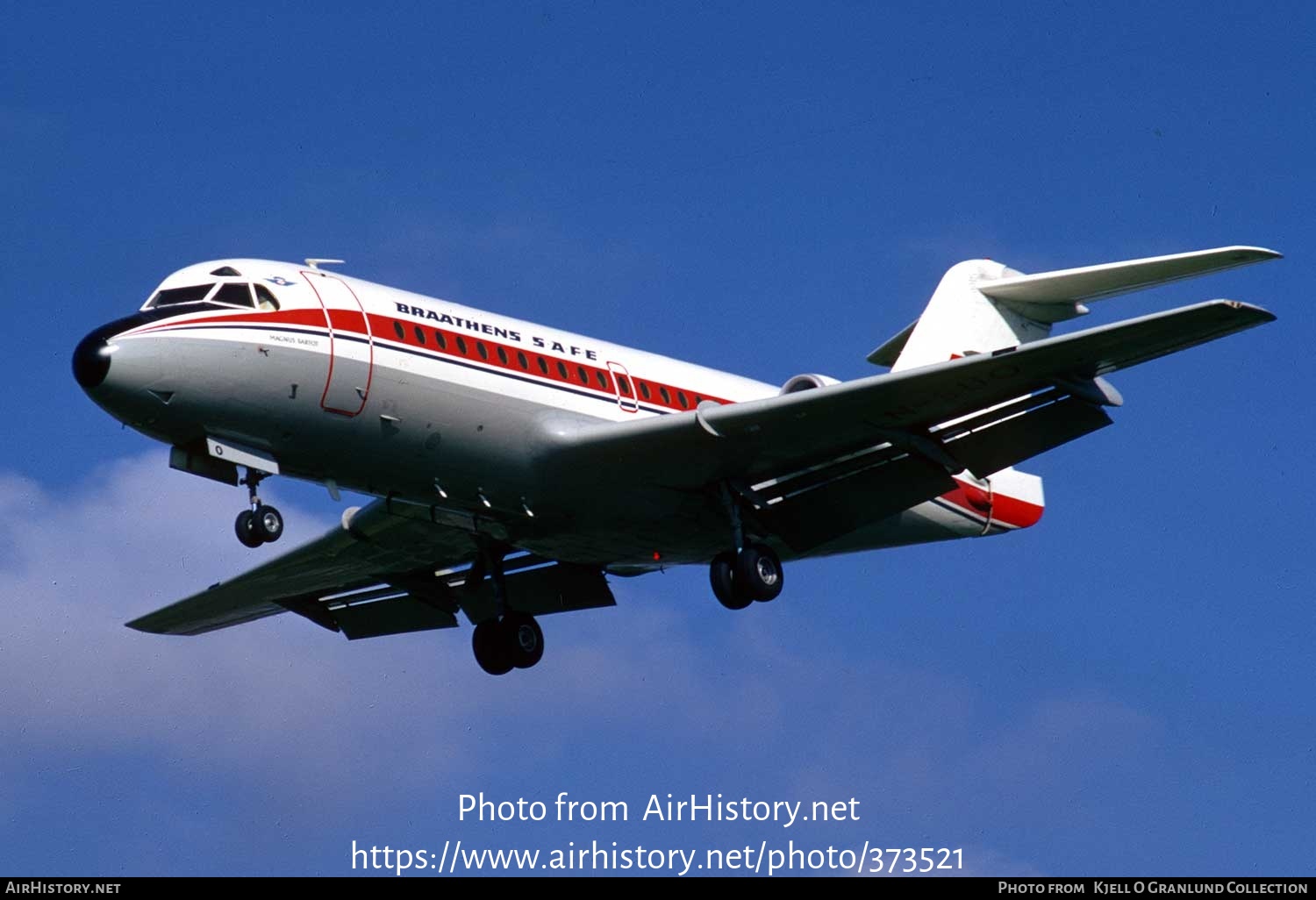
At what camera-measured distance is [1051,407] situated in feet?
96.5

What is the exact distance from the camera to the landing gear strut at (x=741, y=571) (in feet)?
97.1

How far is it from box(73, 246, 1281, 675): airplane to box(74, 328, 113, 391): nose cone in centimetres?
3

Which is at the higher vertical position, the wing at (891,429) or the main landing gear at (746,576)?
the wing at (891,429)

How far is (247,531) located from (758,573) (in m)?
7.42

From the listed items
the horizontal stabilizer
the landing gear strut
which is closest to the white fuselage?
the landing gear strut

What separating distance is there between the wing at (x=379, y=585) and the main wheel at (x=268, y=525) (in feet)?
10.6

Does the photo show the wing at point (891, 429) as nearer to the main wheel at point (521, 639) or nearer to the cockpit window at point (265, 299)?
the cockpit window at point (265, 299)

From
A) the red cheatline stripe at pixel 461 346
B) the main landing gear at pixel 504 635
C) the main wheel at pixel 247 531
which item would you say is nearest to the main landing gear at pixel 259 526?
the main wheel at pixel 247 531

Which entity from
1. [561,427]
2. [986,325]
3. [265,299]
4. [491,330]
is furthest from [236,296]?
[986,325]

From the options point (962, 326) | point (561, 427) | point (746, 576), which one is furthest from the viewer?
point (962, 326)

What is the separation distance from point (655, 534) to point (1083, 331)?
7273mm

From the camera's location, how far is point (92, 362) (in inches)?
1013

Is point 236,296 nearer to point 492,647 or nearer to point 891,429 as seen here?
point 492,647
